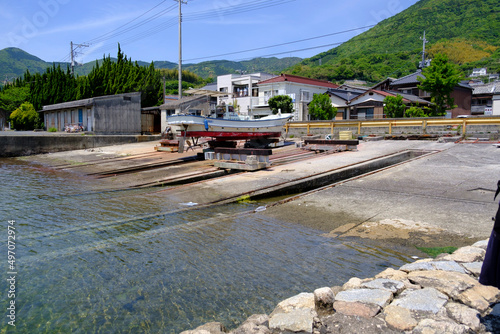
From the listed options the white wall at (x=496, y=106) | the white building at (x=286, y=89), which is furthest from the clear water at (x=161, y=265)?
the white building at (x=286, y=89)

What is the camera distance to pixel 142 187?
1142cm

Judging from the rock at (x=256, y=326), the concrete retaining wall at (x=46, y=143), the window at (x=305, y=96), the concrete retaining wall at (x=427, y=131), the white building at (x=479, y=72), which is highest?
the white building at (x=479, y=72)

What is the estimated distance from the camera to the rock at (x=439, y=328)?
9.33ft

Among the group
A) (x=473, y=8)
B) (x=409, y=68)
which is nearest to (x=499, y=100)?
(x=409, y=68)

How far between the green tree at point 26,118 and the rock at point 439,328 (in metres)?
40.8

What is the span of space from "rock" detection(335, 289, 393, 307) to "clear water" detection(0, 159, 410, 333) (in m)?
0.92

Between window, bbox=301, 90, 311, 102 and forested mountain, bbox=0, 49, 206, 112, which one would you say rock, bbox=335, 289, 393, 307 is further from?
window, bbox=301, 90, 311, 102

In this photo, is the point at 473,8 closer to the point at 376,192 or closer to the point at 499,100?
the point at 499,100

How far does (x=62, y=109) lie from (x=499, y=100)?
38.7 meters

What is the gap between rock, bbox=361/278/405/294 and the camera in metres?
3.60

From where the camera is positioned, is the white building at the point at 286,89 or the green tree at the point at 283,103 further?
the white building at the point at 286,89

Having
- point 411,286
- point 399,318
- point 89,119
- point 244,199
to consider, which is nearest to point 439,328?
point 399,318

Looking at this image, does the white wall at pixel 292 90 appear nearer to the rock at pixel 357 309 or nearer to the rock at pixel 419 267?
the rock at pixel 419 267

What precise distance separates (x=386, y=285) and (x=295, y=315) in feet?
3.72
